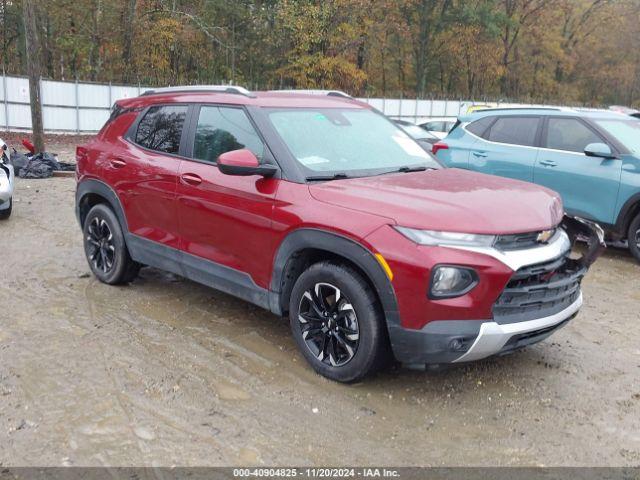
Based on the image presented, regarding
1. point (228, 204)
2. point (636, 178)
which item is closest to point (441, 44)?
point (636, 178)

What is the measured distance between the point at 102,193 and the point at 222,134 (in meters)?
1.63

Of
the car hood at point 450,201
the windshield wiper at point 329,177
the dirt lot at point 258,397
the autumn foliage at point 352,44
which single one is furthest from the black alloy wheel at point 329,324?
the autumn foliage at point 352,44

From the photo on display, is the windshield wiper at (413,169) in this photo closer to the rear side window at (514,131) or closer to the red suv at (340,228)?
the red suv at (340,228)

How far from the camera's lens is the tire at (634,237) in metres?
7.08

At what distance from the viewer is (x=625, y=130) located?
25.0 feet

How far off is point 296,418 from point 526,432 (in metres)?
1.29

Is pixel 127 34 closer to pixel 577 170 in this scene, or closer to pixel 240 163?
pixel 577 170

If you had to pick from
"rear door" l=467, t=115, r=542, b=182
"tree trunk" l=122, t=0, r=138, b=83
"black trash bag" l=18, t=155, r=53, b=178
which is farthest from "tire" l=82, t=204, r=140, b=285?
"tree trunk" l=122, t=0, r=138, b=83

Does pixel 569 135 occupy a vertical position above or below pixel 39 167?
above

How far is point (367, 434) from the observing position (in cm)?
337

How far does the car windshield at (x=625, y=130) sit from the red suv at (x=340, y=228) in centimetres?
363

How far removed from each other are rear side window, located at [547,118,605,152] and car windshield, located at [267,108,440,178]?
11.4ft

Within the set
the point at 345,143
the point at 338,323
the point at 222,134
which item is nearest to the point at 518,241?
the point at 338,323

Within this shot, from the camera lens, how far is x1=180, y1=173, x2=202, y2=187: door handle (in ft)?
15.2
